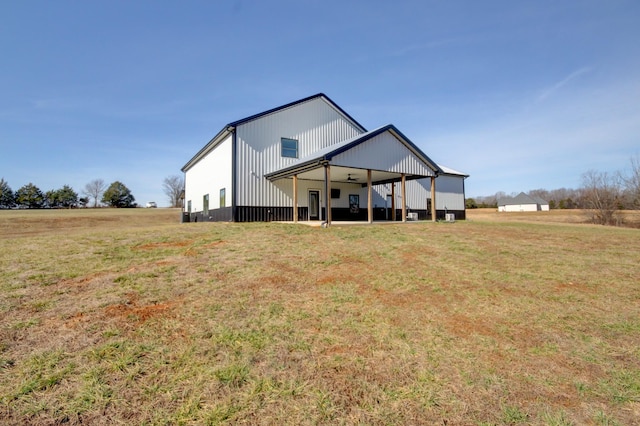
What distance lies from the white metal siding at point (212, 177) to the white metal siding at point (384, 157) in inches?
273

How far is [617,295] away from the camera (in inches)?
230

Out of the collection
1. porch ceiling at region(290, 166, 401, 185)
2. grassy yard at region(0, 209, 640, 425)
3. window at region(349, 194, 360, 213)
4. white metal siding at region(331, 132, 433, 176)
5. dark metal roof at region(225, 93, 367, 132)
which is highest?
dark metal roof at region(225, 93, 367, 132)

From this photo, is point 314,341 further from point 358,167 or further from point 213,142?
point 213,142

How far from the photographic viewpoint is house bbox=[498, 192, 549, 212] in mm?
75312

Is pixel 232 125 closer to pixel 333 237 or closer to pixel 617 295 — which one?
pixel 333 237

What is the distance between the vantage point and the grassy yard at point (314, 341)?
272 centimetres

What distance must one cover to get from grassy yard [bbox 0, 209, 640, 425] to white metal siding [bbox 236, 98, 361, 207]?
400 inches

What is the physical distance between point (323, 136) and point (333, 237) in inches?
445

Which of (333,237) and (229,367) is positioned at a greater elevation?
(333,237)

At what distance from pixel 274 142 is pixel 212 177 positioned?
17.2 feet

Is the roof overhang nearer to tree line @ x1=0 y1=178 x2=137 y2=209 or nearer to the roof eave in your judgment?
the roof eave

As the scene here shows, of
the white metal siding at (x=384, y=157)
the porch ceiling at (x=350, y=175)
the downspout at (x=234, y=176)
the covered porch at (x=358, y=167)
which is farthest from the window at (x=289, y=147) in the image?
the white metal siding at (x=384, y=157)

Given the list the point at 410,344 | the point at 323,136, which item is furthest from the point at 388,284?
the point at 323,136

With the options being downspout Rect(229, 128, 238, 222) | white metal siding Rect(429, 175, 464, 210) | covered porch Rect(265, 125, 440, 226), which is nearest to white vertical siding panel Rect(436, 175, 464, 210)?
white metal siding Rect(429, 175, 464, 210)
